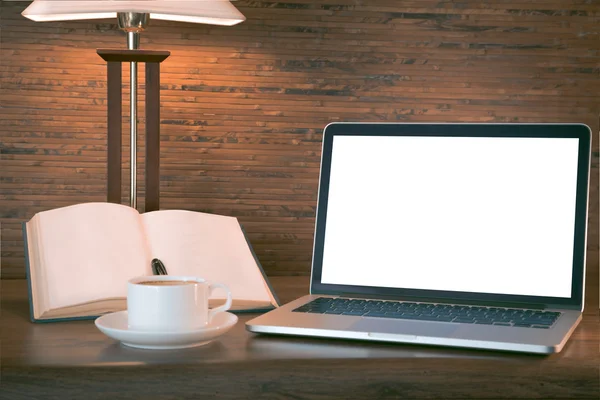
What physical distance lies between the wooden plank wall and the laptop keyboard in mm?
454

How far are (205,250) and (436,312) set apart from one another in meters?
0.34

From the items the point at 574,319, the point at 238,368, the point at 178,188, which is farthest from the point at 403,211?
the point at 178,188

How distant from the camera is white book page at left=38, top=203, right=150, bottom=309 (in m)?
0.93

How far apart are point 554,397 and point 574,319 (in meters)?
0.16

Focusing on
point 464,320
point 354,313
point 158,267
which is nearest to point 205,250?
point 158,267

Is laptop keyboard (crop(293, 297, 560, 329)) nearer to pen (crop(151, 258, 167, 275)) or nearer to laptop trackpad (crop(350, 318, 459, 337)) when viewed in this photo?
laptop trackpad (crop(350, 318, 459, 337))

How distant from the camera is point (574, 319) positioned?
2.78 ft

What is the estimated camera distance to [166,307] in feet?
2.51

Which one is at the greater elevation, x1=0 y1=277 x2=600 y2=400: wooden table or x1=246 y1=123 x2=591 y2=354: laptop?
x1=246 y1=123 x2=591 y2=354: laptop

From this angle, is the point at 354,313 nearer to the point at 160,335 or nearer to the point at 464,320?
the point at 464,320

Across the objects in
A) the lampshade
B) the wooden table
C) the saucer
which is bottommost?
the wooden table

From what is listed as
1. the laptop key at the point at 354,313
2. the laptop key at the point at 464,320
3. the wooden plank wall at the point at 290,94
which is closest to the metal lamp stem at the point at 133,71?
the wooden plank wall at the point at 290,94

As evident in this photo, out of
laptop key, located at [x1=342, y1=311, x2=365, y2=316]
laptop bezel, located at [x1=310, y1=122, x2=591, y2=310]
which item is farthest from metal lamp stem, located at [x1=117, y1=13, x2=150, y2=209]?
laptop key, located at [x1=342, y1=311, x2=365, y2=316]

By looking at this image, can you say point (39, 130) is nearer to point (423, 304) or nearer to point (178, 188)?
point (178, 188)
